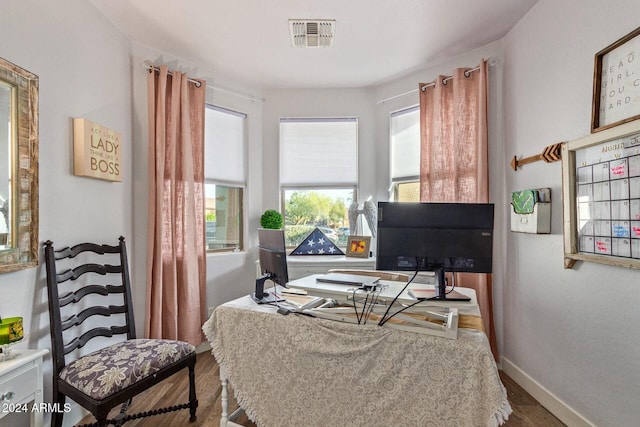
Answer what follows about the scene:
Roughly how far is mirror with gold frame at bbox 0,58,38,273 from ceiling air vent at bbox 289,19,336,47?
165cm

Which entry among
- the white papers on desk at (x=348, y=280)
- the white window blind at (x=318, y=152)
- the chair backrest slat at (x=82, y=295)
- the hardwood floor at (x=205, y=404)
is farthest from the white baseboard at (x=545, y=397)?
the chair backrest slat at (x=82, y=295)

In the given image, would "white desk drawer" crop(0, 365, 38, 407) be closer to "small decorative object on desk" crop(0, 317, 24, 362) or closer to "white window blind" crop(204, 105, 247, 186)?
"small decorative object on desk" crop(0, 317, 24, 362)

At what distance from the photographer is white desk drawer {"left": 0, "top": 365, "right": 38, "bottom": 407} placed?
1.26m

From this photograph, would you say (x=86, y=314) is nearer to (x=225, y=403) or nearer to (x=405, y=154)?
(x=225, y=403)

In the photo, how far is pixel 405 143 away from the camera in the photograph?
334 centimetres

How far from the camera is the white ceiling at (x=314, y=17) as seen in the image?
220 cm

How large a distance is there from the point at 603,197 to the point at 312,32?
2168 mm

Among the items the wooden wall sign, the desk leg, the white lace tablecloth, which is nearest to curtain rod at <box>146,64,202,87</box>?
the wooden wall sign

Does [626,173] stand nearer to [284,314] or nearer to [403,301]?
[403,301]

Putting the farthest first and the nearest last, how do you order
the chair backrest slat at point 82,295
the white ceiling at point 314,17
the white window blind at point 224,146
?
1. the white window blind at point 224,146
2. the white ceiling at point 314,17
3. the chair backrest slat at point 82,295

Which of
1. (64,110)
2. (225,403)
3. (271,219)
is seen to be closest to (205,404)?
(225,403)

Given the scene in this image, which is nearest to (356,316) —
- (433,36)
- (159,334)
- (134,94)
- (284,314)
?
(284,314)

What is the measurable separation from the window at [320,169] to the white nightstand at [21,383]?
241cm

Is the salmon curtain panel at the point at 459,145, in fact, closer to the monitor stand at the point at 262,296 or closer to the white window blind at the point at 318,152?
the white window blind at the point at 318,152
